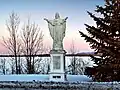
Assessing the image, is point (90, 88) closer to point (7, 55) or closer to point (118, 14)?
point (118, 14)

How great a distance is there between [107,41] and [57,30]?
2.72m

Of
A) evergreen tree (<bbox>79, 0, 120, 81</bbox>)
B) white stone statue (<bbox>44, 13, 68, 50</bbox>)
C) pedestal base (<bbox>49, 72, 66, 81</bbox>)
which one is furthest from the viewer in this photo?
white stone statue (<bbox>44, 13, 68, 50</bbox>)

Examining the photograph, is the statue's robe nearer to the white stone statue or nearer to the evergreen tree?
the white stone statue

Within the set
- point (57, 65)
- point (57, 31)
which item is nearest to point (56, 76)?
point (57, 65)

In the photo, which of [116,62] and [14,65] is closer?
[116,62]

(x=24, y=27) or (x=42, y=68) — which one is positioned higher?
(x=24, y=27)

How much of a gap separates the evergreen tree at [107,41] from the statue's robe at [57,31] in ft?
5.19

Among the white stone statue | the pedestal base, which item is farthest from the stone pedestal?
the white stone statue

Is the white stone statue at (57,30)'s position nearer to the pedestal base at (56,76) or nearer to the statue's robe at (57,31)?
the statue's robe at (57,31)

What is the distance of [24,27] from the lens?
943 inches

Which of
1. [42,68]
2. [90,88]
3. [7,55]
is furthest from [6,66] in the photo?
[90,88]

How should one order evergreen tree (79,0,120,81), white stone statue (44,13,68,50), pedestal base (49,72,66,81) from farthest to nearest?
white stone statue (44,13,68,50) < pedestal base (49,72,66,81) < evergreen tree (79,0,120,81)

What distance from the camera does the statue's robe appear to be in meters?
15.3

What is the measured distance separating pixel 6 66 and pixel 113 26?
14.7 meters
